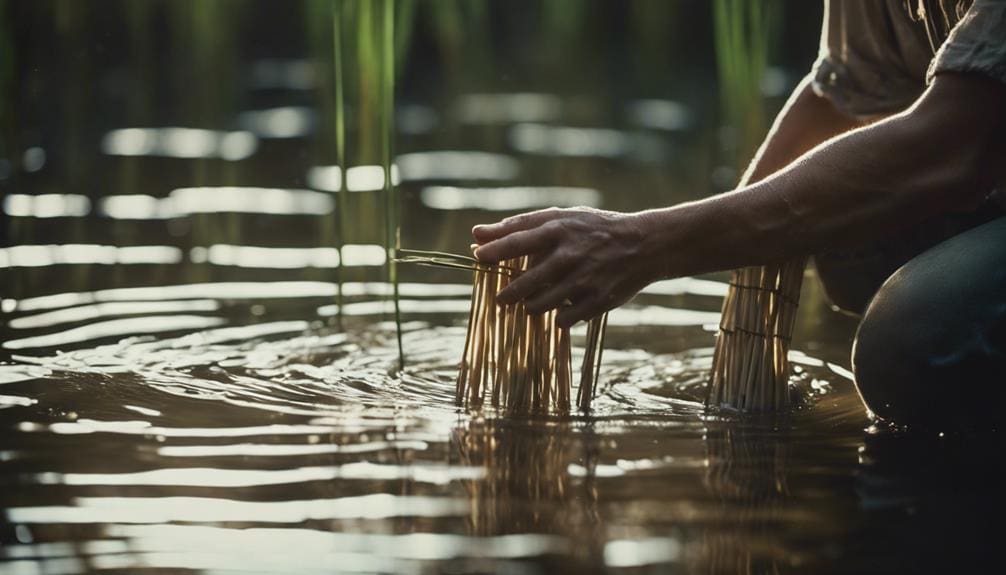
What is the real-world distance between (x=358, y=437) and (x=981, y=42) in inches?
35.1

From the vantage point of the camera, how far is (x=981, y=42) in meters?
1.58

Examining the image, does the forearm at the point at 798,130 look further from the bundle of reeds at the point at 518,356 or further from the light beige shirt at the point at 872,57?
the bundle of reeds at the point at 518,356

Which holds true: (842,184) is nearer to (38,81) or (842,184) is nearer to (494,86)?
(38,81)

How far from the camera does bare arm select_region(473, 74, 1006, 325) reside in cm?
164

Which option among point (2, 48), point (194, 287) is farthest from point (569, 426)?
point (2, 48)

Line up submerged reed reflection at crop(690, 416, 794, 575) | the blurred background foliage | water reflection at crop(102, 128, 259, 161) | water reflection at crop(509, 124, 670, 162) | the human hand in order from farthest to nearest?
water reflection at crop(509, 124, 670, 162), water reflection at crop(102, 128, 259, 161), the blurred background foliage, the human hand, submerged reed reflection at crop(690, 416, 794, 575)

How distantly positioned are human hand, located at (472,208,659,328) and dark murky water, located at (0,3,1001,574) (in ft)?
0.58

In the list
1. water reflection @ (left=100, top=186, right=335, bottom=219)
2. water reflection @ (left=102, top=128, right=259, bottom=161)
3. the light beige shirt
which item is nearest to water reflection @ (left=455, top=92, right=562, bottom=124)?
water reflection @ (left=102, top=128, right=259, bottom=161)

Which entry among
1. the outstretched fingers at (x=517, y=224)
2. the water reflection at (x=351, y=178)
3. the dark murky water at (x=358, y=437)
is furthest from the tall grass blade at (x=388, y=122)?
the water reflection at (x=351, y=178)

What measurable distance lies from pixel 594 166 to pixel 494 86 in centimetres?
189

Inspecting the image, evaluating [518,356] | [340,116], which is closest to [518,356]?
[518,356]

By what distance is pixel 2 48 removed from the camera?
254cm

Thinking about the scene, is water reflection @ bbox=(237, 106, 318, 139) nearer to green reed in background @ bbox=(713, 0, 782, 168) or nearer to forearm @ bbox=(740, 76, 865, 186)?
green reed in background @ bbox=(713, 0, 782, 168)

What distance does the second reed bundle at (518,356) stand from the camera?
1.86 metres
